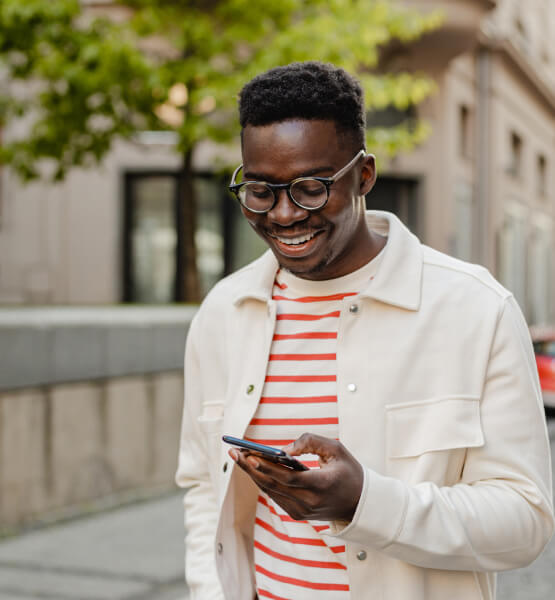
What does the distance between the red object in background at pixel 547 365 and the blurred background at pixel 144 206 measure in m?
0.03

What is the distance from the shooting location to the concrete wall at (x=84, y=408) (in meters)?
6.65

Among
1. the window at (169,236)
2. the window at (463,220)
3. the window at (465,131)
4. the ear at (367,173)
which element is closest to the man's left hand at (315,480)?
the ear at (367,173)

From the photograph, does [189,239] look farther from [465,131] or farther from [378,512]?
[465,131]

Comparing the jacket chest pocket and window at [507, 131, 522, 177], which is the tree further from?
window at [507, 131, 522, 177]

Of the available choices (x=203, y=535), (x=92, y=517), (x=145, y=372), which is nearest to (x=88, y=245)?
(x=145, y=372)

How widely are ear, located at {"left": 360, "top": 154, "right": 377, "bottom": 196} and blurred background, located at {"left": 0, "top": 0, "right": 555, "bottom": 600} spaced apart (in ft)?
12.0

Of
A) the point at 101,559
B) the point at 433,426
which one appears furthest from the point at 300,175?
the point at 101,559

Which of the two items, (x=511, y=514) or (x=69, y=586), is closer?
(x=511, y=514)

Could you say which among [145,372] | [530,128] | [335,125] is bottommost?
[145,372]

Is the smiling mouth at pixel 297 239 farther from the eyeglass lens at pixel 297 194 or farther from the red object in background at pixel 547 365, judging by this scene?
the red object in background at pixel 547 365

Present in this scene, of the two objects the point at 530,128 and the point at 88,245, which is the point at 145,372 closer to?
the point at 88,245

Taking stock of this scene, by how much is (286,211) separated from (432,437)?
1.80ft

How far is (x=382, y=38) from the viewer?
11.3 meters

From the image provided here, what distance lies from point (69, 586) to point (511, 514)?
4032mm
